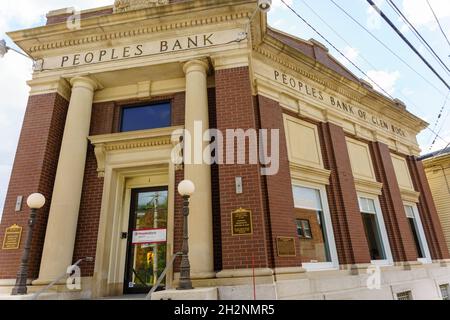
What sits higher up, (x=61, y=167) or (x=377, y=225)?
(x=61, y=167)

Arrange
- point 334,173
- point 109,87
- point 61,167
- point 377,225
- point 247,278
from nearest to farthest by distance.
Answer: point 247,278, point 61,167, point 109,87, point 334,173, point 377,225

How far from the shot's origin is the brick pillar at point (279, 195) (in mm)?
6906

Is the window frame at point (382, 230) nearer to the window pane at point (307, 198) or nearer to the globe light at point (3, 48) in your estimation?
the window pane at point (307, 198)

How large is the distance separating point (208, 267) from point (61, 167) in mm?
4265

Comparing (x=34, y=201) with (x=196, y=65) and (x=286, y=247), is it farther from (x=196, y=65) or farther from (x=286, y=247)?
(x=286, y=247)

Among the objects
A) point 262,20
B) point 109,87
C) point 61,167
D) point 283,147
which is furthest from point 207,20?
point 61,167

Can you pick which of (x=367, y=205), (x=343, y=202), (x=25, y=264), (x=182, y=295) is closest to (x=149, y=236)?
(x=25, y=264)

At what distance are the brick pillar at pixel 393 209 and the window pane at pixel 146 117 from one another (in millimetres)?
8253

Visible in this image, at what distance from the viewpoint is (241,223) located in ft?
19.9

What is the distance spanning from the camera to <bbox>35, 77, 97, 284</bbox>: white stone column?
20.9 ft

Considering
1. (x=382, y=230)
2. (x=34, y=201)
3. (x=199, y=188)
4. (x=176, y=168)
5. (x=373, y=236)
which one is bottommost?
(x=373, y=236)

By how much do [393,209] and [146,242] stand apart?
8.84m

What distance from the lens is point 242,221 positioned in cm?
607
